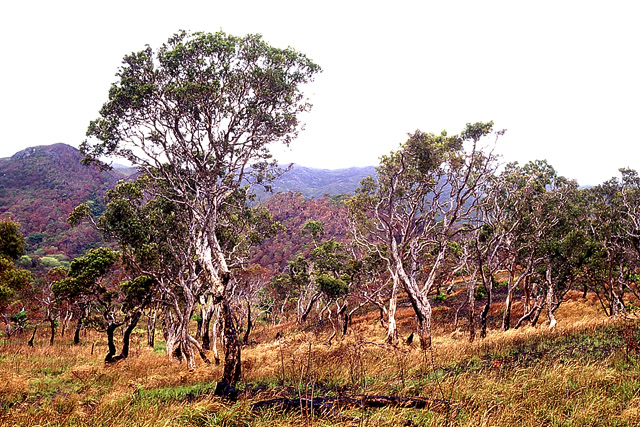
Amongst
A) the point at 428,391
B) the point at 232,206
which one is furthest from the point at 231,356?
the point at 232,206

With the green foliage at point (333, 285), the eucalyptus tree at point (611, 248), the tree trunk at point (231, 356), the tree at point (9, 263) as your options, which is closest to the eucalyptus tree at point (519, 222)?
the eucalyptus tree at point (611, 248)

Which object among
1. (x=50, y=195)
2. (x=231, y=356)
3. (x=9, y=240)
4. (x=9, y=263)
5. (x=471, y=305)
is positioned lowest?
(x=471, y=305)

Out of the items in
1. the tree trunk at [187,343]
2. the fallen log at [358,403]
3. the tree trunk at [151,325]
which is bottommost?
the tree trunk at [151,325]

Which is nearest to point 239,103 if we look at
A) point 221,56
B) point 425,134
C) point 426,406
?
point 221,56

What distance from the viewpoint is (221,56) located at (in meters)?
12.5

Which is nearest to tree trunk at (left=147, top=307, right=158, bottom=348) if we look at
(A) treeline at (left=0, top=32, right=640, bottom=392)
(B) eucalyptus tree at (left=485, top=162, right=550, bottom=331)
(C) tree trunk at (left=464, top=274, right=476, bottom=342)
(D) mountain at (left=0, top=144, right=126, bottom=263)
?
(A) treeline at (left=0, top=32, right=640, bottom=392)

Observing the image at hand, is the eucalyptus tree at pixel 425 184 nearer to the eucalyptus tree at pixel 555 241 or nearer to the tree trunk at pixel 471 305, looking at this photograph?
the tree trunk at pixel 471 305

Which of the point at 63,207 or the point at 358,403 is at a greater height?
the point at 63,207

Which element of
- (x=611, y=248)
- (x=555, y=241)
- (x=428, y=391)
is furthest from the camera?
(x=555, y=241)

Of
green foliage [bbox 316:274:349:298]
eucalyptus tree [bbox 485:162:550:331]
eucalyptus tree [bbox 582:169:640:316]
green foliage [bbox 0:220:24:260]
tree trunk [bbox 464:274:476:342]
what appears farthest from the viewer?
green foliage [bbox 316:274:349:298]

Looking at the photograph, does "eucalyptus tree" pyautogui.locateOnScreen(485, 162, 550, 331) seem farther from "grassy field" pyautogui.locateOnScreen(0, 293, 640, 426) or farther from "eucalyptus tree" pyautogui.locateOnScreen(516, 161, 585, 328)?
"grassy field" pyautogui.locateOnScreen(0, 293, 640, 426)

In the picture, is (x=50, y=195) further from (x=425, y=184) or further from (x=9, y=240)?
(x=425, y=184)

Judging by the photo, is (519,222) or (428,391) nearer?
(428,391)

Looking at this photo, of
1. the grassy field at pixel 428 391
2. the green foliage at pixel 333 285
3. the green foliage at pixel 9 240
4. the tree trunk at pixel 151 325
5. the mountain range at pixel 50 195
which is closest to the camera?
the grassy field at pixel 428 391
